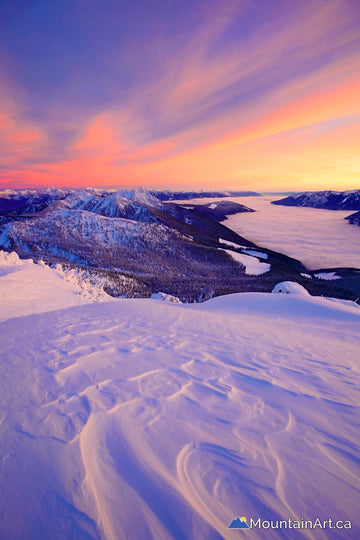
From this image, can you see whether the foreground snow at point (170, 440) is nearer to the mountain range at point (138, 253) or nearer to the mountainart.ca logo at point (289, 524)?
the mountainart.ca logo at point (289, 524)

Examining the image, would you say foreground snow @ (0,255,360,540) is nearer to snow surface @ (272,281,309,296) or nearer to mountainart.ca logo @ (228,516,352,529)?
mountainart.ca logo @ (228,516,352,529)

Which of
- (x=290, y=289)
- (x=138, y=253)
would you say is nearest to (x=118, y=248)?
(x=138, y=253)

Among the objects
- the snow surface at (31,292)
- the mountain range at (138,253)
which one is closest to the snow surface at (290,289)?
the mountain range at (138,253)

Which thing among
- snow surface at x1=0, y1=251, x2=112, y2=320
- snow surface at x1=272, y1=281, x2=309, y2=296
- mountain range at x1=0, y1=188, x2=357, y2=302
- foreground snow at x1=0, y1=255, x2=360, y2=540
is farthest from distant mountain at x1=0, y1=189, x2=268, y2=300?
foreground snow at x1=0, y1=255, x2=360, y2=540

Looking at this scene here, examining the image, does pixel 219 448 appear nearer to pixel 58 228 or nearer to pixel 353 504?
pixel 353 504

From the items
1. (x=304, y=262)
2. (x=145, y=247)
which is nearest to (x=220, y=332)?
(x=145, y=247)
